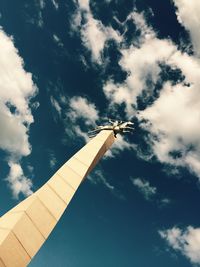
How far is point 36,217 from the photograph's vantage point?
1520 centimetres

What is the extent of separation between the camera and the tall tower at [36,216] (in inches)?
517

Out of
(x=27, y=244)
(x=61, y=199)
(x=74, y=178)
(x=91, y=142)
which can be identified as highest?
(x=91, y=142)

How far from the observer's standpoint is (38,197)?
16.2 meters

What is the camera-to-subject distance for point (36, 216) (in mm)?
15227

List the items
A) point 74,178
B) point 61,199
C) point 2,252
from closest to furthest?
point 2,252
point 61,199
point 74,178

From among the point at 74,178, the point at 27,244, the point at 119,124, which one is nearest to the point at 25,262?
the point at 27,244

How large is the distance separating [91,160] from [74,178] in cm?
328

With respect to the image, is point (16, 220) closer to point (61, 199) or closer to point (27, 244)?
point (27, 244)

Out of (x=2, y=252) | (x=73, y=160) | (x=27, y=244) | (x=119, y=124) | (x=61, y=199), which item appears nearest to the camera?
(x=2, y=252)

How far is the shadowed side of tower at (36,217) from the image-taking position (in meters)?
13.1

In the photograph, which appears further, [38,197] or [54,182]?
[54,182]

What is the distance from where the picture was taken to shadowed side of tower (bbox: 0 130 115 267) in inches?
517

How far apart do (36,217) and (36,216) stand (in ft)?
0.17

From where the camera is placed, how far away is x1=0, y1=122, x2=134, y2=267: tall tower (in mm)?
13133
